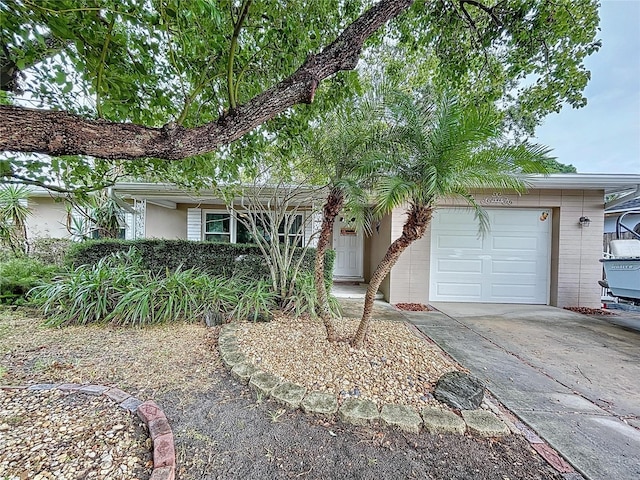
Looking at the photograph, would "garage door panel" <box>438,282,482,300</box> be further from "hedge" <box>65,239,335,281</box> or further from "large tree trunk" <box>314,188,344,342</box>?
"large tree trunk" <box>314,188,344,342</box>

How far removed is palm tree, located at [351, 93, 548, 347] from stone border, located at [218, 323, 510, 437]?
1.34 meters

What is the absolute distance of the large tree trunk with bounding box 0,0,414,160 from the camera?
1.22 meters

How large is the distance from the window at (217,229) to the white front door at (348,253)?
3.41 metres

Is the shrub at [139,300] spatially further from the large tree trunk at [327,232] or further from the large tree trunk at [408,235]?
the large tree trunk at [408,235]

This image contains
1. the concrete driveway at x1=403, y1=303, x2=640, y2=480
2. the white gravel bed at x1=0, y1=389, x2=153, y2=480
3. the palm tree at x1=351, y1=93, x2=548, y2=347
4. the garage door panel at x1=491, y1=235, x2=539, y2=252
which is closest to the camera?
the white gravel bed at x1=0, y1=389, x2=153, y2=480

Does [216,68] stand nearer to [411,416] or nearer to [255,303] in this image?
[255,303]

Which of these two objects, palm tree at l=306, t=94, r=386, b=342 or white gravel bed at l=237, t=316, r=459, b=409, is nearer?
white gravel bed at l=237, t=316, r=459, b=409

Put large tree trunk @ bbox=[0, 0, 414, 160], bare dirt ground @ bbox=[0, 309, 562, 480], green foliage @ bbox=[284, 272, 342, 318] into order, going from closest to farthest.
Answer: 1. large tree trunk @ bbox=[0, 0, 414, 160]
2. bare dirt ground @ bbox=[0, 309, 562, 480]
3. green foliage @ bbox=[284, 272, 342, 318]

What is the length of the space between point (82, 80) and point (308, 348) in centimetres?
358

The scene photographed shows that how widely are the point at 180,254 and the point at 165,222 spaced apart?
322cm

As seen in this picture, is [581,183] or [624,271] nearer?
[624,271]

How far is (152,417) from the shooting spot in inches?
77.9

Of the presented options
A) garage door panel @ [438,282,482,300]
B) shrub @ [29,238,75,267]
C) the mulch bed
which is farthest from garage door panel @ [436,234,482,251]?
shrub @ [29,238,75,267]

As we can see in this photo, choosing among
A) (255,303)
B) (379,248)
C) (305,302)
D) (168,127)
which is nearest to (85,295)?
(255,303)
